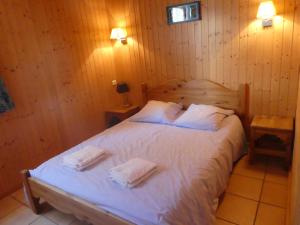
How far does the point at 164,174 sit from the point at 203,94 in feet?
5.19

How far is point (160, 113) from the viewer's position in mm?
3014

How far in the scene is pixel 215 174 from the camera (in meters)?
1.96

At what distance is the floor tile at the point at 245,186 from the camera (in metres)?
2.19

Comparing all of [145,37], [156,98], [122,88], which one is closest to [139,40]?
[145,37]

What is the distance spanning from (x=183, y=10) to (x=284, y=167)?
7.33 feet

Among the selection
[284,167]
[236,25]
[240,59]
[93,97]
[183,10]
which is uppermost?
[183,10]

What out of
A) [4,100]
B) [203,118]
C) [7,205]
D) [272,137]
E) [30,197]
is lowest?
[7,205]

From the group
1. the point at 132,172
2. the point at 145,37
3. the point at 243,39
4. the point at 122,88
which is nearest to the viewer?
the point at 132,172

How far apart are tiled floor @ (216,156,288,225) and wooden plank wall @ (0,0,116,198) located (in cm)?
225

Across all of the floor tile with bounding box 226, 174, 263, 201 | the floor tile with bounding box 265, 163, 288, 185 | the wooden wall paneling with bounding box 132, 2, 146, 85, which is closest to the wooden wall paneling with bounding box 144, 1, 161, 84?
the wooden wall paneling with bounding box 132, 2, 146, 85

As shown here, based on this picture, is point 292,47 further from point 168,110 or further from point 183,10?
point 168,110

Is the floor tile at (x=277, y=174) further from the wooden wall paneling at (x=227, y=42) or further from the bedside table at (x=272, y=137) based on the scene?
the wooden wall paneling at (x=227, y=42)

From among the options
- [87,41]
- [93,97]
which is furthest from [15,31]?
[93,97]

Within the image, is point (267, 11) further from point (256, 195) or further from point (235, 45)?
point (256, 195)
